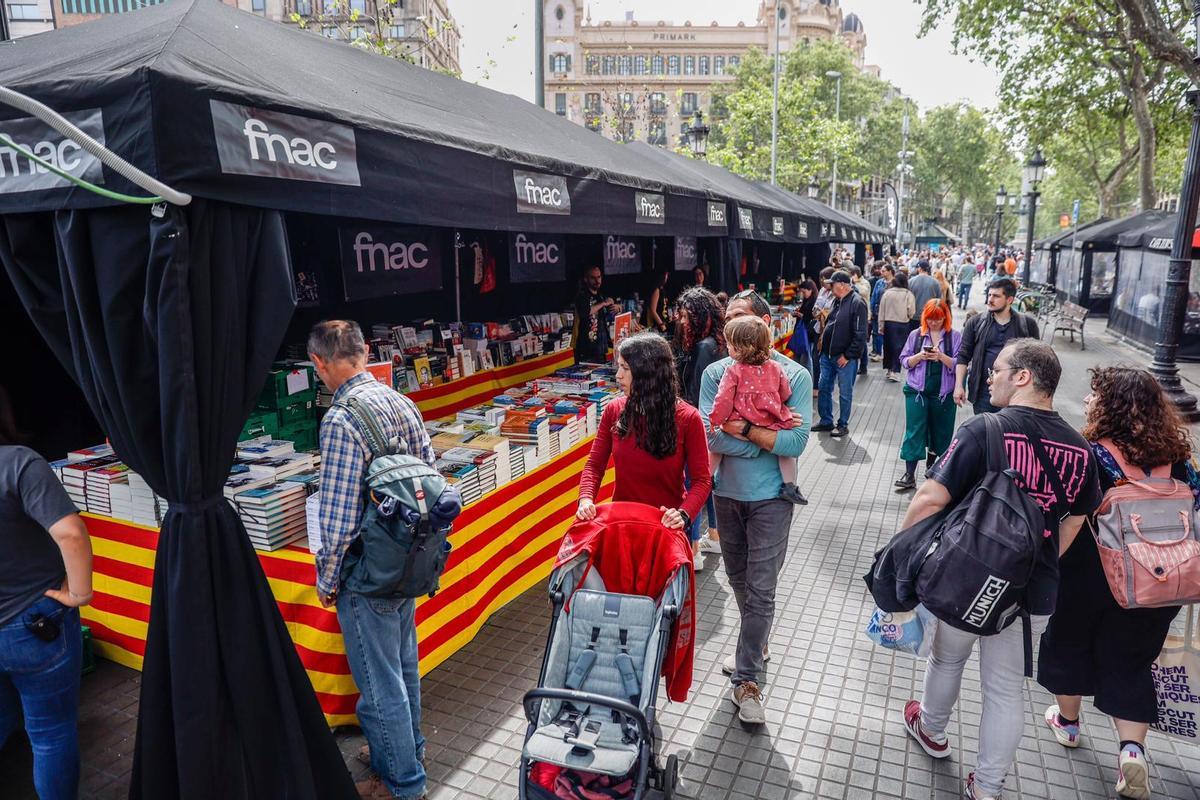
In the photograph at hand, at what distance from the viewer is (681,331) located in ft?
18.0

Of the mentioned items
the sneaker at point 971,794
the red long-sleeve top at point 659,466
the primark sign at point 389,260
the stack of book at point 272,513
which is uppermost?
the primark sign at point 389,260

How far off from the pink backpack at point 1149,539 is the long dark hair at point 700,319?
2.66 meters

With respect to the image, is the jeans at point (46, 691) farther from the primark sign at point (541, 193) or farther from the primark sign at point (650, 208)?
the primark sign at point (650, 208)

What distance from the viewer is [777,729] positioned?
12.7 feet

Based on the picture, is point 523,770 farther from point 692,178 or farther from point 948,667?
point 692,178

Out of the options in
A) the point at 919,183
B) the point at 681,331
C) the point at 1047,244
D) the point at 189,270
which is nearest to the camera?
the point at 189,270

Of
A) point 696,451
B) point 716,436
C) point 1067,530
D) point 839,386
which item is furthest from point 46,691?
point 839,386

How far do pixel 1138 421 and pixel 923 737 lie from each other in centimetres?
173

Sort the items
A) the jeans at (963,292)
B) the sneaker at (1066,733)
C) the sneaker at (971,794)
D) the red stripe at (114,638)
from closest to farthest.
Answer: the sneaker at (971,794), the sneaker at (1066,733), the red stripe at (114,638), the jeans at (963,292)

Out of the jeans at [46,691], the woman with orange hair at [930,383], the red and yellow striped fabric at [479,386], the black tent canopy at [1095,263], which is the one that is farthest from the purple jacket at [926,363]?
the black tent canopy at [1095,263]

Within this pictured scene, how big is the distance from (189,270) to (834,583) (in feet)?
15.2

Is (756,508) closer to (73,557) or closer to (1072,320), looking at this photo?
(73,557)

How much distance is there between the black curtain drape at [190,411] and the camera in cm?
259

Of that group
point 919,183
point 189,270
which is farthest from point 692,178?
point 919,183
